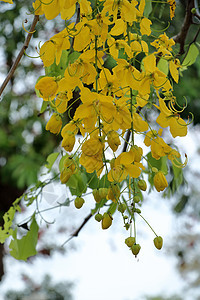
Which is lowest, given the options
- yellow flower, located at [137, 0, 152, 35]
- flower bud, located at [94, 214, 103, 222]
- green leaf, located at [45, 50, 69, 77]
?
flower bud, located at [94, 214, 103, 222]

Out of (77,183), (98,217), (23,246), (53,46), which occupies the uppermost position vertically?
(53,46)

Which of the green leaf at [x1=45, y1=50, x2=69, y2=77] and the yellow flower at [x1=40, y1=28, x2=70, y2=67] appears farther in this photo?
the green leaf at [x1=45, y1=50, x2=69, y2=77]

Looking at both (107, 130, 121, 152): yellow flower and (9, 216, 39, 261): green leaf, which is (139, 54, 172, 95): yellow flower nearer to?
(107, 130, 121, 152): yellow flower

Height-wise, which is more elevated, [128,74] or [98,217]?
[128,74]

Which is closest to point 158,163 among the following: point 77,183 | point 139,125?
point 77,183

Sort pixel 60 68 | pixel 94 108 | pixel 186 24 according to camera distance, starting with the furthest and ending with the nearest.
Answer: pixel 186 24 → pixel 60 68 → pixel 94 108

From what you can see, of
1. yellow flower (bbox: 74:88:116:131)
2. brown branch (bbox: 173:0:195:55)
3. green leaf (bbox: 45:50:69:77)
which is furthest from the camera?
brown branch (bbox: 173:0:195:55)

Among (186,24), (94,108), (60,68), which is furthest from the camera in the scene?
(186,24)

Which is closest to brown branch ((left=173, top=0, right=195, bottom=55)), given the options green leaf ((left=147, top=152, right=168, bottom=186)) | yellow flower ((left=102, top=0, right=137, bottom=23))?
green leaf ((left=147, top=152, right=168, bottom=186))

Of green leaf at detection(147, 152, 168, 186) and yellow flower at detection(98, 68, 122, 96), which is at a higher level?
yellow flower at detection(98, 68, 122, 96)

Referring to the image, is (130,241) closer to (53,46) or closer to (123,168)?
(123,168)

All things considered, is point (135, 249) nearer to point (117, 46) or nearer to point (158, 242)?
point (158, 242)

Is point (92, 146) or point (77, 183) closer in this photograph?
point (92, 146)

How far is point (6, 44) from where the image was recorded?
214 cm
